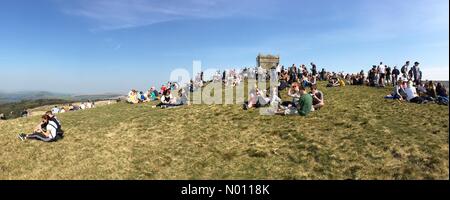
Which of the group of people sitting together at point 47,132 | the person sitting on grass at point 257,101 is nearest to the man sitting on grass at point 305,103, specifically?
the person sitting on grass at point 257,101

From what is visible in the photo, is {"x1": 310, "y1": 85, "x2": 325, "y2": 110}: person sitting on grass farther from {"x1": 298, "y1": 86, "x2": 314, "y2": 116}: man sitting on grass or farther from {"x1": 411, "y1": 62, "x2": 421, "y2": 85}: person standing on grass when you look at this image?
{"x1": 411, "y1": 62, "x2": 421, "y2": 85}: person standing on grass

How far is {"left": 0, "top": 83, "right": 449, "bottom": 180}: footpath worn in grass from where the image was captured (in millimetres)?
14055

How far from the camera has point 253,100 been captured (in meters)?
24.8

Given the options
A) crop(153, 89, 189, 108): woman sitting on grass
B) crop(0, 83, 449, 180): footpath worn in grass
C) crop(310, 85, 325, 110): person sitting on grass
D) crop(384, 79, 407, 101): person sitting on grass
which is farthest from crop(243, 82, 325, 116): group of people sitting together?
crop(153, 89, 189, 108): woman sitting on grass

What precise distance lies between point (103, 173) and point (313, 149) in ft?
28.8

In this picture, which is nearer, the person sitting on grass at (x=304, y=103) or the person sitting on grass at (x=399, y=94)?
the person sitting on grass at (x=304, y=103)

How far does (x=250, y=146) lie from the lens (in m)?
17.3

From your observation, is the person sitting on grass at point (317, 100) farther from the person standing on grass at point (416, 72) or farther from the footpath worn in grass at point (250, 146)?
the person standing on grass at point (416, 72)

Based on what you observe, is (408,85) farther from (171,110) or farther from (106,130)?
(106,130)

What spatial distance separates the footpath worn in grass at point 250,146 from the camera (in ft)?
46.1

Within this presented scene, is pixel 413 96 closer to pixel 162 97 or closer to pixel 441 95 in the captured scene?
pixel 441 95

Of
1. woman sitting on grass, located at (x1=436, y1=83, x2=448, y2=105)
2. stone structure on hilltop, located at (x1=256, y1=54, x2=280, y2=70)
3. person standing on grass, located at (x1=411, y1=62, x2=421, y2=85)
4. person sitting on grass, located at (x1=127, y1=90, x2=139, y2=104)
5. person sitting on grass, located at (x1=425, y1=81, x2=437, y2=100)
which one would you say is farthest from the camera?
stone structure on hilltop, located at (x1=256, y1=54, x2=280, y2=70)
